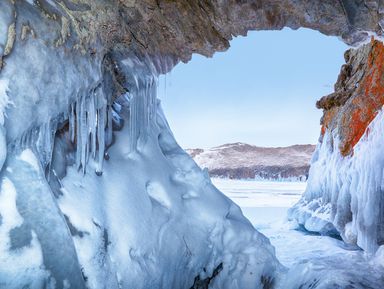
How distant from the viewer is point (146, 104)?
148 inches

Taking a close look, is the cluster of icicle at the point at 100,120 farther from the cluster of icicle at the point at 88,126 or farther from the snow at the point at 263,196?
the snow at the point at 263,196

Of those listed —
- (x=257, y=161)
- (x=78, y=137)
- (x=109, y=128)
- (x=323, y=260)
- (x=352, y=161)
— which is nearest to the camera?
(x=78, y=137)

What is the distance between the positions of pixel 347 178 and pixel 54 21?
5372 mm

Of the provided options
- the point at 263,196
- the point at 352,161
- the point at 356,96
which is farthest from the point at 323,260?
the point at 263,196

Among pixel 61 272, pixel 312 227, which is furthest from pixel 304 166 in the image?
pixel 61 272

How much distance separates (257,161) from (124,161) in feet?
107

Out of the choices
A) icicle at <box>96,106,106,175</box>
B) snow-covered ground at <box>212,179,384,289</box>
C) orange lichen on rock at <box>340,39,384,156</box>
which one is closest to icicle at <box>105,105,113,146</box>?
icicle at <box>96,106,106,175</box>

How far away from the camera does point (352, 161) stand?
5.80 m

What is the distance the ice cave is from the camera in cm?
194

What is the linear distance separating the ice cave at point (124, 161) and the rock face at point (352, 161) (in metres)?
0.07

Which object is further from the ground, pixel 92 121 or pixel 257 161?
pixel 92 121

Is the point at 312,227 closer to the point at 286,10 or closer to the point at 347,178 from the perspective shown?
the point at 347,178

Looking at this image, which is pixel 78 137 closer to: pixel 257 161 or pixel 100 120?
pixel 100 120

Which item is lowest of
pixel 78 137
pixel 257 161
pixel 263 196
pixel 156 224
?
pixel 263 196
